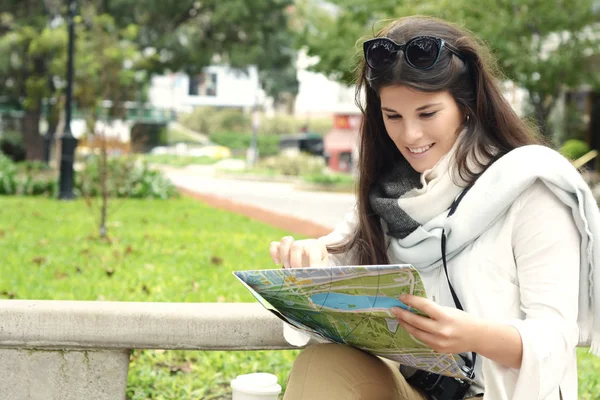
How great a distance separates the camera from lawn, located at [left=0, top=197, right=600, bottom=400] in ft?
11.2

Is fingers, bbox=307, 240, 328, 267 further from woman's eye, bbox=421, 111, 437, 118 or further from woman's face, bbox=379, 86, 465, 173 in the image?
woman's eye, bbox=421, 111, 437, 118

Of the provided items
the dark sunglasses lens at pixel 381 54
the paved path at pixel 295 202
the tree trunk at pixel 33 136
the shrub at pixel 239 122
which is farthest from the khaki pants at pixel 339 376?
the shrub at pixel 239 122

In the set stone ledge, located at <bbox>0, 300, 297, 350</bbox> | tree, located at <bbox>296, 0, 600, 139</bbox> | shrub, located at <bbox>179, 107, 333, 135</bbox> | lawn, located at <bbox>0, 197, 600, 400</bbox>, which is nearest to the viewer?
stone ledge, located at <bbox>0, 300, 297, 350</bbox>

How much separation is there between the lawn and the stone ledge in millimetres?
524

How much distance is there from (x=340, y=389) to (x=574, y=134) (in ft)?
70.9

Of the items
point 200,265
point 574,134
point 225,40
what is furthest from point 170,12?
point 200,265

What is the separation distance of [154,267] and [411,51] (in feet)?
12.7

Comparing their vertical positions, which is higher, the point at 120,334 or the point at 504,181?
the point at 504,181

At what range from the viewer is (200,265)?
570 centimetres

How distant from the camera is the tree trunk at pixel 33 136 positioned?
2109 centimetres

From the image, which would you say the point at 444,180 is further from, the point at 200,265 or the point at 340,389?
the point at 200,265

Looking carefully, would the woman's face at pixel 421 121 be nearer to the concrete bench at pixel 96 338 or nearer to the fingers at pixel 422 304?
the fingers at pixel 422 304

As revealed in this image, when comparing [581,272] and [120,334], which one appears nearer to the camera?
[581,272]

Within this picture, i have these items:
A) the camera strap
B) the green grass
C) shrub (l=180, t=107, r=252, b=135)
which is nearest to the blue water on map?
the camera strap
